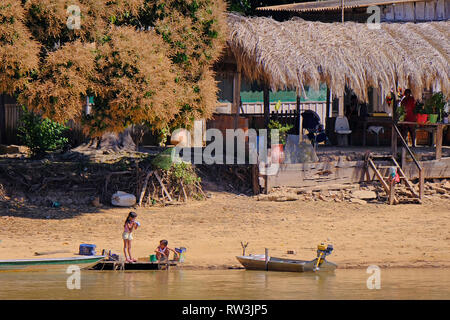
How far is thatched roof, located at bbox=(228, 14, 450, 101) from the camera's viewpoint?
16.2 meters

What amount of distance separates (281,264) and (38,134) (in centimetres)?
871

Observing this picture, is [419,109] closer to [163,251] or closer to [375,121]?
[375,121]

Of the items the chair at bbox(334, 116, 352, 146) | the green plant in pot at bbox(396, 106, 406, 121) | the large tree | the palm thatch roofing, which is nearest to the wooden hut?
the green plant in pot at bbox(396, 106, 406, 121)

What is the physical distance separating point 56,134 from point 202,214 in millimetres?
5428

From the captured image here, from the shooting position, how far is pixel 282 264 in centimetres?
1195

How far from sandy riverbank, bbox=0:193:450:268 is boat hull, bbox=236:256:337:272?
1.86 feet

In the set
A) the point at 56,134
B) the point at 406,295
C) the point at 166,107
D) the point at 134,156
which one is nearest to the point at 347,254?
the point at 406,295

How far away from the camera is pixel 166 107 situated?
47.2 ft

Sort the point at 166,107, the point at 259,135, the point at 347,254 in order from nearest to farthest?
the point at 347,254 → the point at 166,107 → the point at 259,135

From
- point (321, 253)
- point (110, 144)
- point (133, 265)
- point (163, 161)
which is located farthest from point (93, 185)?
point (321, 253)

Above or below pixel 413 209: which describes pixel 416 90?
above

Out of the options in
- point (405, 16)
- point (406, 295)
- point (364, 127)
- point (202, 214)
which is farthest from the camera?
point (405, 16)

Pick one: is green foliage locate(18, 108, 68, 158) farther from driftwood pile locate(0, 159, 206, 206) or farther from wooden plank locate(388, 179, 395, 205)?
wooden plank locate(388, 179, 395, 205)
